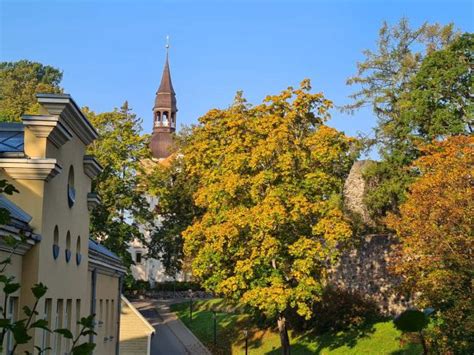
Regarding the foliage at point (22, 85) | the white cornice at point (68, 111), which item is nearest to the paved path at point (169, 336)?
the foliage at point (22, 85)

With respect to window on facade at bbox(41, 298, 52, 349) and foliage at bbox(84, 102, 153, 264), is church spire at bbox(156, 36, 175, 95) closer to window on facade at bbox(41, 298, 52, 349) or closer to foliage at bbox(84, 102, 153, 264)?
foliage at bbox(84, 102, 153, 264)

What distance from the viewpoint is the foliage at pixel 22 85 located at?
124 ft

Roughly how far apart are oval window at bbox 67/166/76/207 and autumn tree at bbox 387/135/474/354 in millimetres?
9240

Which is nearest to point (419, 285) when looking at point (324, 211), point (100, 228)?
point (324, 211)

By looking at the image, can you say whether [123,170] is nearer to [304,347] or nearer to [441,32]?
[304,347]

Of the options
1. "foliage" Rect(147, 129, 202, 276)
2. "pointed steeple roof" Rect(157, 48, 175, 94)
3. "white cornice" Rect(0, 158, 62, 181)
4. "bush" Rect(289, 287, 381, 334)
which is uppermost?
"pointed steeple roof" Rect(157, 48, 175, 94)

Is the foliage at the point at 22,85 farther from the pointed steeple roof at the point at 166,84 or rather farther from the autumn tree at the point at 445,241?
the autumn tree at the point at 445,241

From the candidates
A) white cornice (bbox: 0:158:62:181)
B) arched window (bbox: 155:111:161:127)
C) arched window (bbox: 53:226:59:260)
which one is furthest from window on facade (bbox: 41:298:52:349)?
arched window (bbox: 155:111:161:127)

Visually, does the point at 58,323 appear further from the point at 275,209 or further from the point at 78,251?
the point at 275,209

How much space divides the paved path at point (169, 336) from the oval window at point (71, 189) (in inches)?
820

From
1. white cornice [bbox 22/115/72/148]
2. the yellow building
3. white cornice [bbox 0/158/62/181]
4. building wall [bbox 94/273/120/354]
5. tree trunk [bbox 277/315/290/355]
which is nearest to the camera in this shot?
the yellow building

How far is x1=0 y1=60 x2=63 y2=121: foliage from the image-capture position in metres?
37.7

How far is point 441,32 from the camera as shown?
30656 millimetres

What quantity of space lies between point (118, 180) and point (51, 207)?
24348 mm
